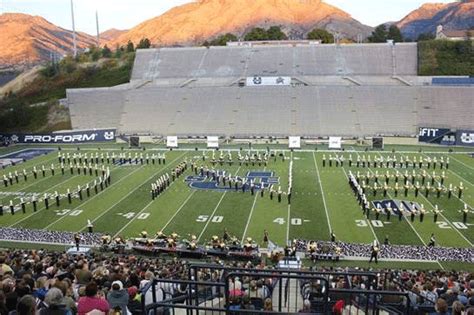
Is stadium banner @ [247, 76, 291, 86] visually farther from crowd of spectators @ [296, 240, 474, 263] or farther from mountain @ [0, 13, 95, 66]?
mountain @ [0, 13, 95, 66]

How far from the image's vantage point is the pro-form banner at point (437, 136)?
34.7 m

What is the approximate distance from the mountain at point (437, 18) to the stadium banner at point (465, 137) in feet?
414

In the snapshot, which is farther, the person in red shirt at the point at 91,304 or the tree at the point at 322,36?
the tree at the point at 322,36

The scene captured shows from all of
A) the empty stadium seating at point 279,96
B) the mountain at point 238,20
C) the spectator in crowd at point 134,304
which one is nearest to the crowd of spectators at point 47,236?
the spectator in crowd at point 134,304

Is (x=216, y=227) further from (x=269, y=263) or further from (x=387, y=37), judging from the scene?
(x=387, y=37)

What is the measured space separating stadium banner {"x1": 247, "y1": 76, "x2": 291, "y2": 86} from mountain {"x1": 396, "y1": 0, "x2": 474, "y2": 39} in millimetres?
119030

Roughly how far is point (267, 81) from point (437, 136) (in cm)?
1711

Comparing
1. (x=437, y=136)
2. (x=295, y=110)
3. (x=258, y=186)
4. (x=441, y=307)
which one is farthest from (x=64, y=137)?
(x=441, y=307)

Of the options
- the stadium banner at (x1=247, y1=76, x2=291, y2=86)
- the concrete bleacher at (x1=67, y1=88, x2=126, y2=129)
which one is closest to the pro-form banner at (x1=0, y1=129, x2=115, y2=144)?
the concrete bleacher at (x1=67, y1=88, x2=126, y2=129)

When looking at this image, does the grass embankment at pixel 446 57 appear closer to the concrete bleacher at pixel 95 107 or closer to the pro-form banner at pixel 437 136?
the pro-form banner at pixel 437 136

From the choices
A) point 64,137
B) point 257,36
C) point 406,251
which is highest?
point 257,36

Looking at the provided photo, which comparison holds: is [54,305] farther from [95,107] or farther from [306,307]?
[95,107]

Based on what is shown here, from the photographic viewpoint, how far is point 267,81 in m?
45.9

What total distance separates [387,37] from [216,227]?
60.7 metres
